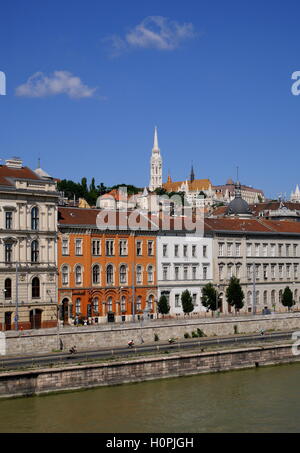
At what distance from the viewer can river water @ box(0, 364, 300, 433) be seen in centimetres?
4328

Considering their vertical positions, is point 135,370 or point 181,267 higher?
point 181,267

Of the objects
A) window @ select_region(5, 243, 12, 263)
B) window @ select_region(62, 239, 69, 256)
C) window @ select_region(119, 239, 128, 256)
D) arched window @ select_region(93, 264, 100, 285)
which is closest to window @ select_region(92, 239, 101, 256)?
arched window @ select_region(93, 264, 100, 285)

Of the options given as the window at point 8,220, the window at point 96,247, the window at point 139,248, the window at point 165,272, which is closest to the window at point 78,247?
the window at point 96,247

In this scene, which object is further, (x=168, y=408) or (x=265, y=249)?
(x=265, y=249)

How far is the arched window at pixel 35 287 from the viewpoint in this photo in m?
73.9

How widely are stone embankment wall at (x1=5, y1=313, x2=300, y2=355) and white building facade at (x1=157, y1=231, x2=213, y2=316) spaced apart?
472 inches

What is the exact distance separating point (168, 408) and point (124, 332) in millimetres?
19339

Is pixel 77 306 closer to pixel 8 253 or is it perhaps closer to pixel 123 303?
pixel 123 303

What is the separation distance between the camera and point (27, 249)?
73.1 metres

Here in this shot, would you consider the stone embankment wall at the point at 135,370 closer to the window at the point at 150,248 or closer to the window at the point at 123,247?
the window at the point at 123,247

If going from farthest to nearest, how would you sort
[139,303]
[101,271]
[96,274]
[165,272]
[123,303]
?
[165,272] → [139,303] → [123,303] → [101,271] → [96,274]

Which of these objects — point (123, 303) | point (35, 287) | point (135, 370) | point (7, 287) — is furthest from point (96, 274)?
point (135, 370)

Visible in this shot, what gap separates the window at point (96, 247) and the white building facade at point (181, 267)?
846cm

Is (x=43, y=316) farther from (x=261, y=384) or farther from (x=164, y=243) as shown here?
(x=261, y=384)
